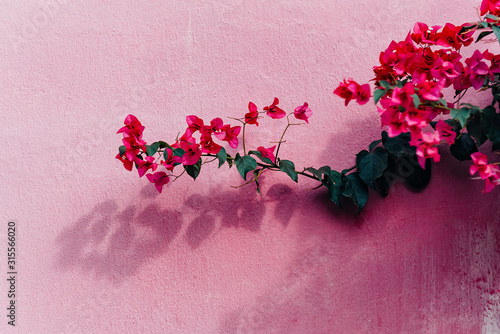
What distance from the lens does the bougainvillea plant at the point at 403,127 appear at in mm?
669

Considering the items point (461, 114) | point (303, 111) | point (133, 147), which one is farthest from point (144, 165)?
point (461, 114)

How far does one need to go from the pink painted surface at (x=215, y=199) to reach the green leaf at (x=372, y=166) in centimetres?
8

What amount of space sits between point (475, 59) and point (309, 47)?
15.9 inches

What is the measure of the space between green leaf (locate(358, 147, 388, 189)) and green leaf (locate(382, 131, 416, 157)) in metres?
0.02

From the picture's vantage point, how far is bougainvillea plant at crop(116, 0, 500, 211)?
0.67 meters

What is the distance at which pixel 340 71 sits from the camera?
957 mm

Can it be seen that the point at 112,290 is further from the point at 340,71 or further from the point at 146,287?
the point at 340,71

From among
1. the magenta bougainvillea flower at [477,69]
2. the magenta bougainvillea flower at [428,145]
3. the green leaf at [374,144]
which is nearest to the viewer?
the magenta bougainvillea flower at [428,145]

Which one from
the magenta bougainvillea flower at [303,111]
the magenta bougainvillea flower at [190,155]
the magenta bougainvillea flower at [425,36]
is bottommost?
the magenta bougainvillea flower at [303,111]

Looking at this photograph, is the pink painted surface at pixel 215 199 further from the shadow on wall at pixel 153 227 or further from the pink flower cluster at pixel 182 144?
the pink flower cluster at pixel 182 144

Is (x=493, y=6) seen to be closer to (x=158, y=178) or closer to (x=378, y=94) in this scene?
(x=378, y=94)

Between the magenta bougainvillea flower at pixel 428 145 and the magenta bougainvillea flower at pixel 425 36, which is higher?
the magenta bougainvillea flower at pixel 425 36

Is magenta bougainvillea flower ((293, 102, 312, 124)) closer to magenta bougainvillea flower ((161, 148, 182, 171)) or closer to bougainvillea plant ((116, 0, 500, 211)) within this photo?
bougainvillea plant ((116, 0, 500, 211))

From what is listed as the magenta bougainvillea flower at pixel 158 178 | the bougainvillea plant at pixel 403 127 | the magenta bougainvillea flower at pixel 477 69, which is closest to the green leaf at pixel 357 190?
the bougainvillea plant at pixel 403 127
